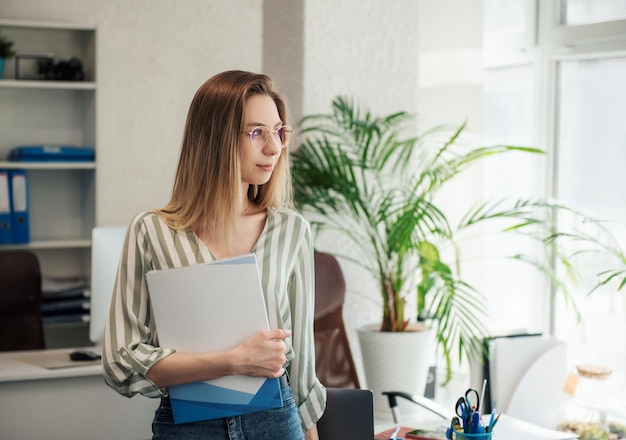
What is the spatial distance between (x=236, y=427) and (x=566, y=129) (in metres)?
3.51

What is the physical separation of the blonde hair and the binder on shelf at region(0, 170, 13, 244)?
292 centimetres

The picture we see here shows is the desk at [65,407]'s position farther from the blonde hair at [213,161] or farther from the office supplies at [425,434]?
the blonde hair at [213,161]

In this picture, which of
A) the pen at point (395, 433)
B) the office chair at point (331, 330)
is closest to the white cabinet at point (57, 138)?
the office chair at point (331, 330)

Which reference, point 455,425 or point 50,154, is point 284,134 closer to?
point 455,425

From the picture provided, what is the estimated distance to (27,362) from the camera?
3.16 meters

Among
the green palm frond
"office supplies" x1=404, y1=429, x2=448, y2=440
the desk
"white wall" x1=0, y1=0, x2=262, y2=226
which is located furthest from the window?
the desk

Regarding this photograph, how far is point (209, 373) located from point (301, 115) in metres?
2.77

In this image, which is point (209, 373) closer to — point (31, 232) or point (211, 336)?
point (211, 336)

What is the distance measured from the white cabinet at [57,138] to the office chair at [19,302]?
2.95 ft

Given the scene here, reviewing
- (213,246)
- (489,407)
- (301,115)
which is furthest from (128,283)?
(301,115)

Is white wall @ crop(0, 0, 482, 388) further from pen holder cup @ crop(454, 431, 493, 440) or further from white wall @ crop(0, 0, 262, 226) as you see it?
pen holder cup @ crop(454, 431, 493, 440)

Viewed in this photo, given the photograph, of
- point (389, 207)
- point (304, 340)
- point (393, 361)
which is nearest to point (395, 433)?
point (304, 340)

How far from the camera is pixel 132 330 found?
163cm

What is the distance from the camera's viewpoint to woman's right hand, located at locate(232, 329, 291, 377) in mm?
1568
